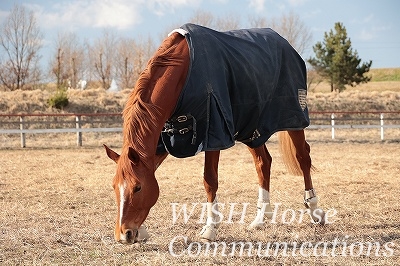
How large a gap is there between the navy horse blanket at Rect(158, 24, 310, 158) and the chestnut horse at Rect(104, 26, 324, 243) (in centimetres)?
11

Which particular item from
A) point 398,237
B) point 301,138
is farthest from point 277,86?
point 398,237

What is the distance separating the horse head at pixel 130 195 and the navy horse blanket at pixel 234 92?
0.59m

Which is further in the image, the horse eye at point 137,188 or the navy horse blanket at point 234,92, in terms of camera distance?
the navy horse blanket at point 234,92

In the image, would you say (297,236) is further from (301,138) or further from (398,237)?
(301,138)

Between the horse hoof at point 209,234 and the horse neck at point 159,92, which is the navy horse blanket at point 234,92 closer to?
the horse neck at point 159,92

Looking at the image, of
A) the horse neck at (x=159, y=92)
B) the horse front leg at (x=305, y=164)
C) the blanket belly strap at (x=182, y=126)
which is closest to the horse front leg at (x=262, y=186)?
the horse front leg at (x=305, y=164)

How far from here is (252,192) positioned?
6.70m

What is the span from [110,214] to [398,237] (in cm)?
281

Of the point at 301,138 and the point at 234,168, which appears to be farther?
the point at 234,168

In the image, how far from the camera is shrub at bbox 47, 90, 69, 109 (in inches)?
817

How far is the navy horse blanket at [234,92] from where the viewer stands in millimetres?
3898

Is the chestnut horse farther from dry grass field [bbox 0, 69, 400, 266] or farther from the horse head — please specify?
dry grass field [bbox 0, 69, 400, 266]

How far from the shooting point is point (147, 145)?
351 centimetres

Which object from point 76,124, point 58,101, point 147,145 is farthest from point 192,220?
point 58,101
